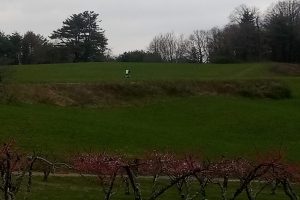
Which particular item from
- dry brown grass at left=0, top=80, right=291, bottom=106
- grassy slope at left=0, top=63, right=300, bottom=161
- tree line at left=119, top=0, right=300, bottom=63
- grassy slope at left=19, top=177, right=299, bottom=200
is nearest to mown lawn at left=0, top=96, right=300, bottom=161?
grassy slope at left=0, top=63, right=300, bottom=161

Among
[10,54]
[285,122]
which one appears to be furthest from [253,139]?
[10,54]

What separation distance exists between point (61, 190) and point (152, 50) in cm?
11613

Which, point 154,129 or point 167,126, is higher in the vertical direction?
point 154,129

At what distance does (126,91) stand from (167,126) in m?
8.87

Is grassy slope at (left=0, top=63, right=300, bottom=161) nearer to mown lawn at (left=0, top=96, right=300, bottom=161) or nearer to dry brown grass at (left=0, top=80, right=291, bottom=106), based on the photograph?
mown lawn at (left=0, top=96, right=300, bottom=161)

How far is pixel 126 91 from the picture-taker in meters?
45.4

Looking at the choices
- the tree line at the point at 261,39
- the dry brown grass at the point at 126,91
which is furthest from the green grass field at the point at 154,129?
the tree line at the point at 261,39

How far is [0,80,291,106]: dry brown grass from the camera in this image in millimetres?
41031

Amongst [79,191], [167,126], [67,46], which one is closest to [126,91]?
[167,126]

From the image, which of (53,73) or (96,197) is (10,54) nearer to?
(53,73)

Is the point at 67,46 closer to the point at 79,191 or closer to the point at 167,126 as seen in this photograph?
the point at 167,126

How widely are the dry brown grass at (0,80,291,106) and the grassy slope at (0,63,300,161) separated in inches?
62.9

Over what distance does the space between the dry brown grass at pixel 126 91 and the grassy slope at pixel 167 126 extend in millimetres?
1597

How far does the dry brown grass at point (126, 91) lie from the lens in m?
41.0
